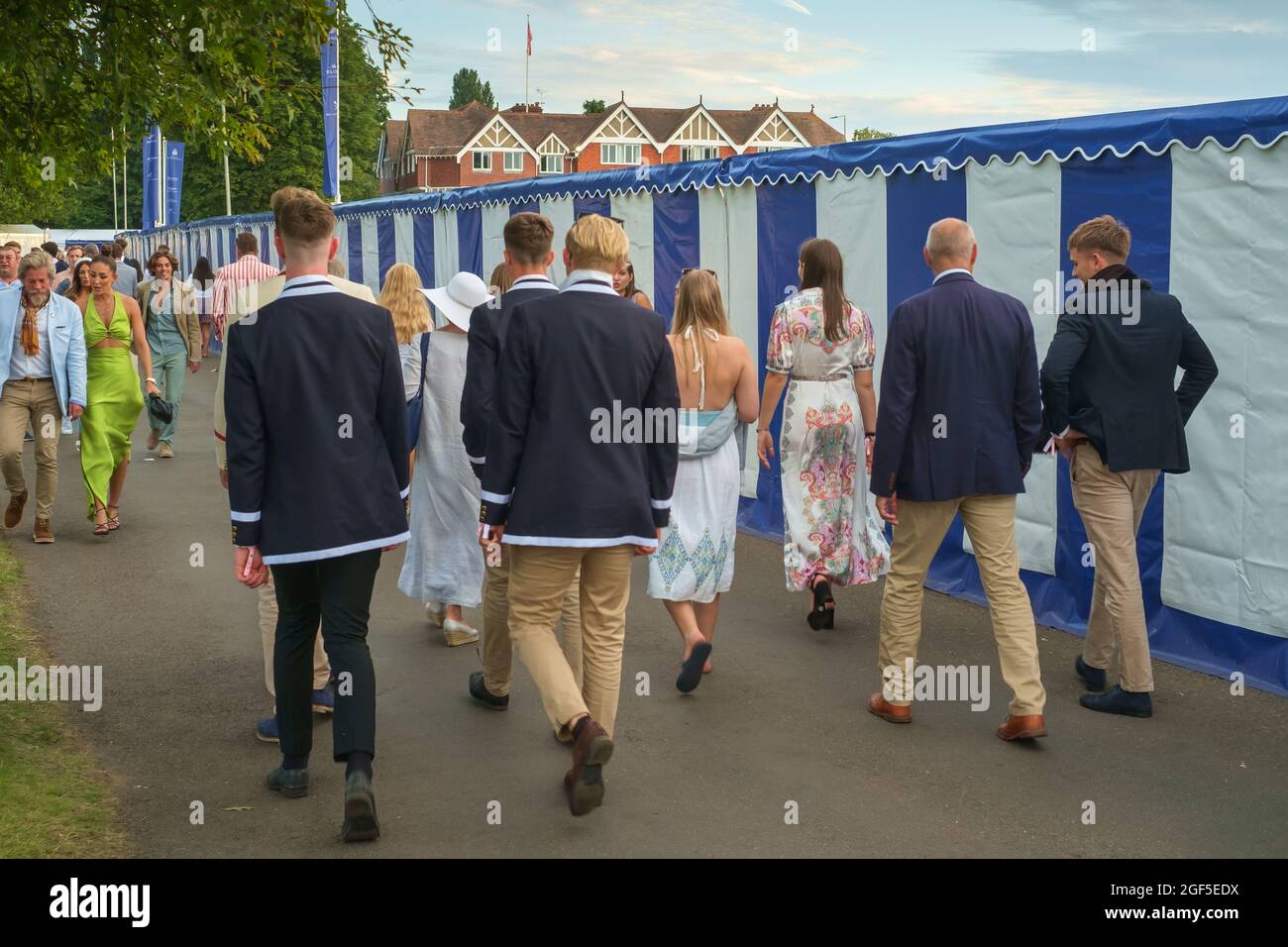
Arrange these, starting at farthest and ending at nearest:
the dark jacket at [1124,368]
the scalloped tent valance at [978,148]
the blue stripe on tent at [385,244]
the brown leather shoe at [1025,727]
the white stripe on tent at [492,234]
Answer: the blue stripe on tent at [385,244], the white stripe on tent at [492,234], the scalloped tent valance at [978,148], the dark jacket at [1124,368], the brown leather shoe at [1025,727]

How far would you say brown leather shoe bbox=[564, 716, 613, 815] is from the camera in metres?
4.68

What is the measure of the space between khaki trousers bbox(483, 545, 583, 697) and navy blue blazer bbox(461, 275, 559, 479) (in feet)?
1.65

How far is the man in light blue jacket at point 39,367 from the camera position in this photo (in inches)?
385

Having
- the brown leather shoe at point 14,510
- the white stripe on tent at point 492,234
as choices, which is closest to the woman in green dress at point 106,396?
the brown leather shoe at point 14,510

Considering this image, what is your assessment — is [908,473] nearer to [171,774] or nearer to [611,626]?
[611,626]

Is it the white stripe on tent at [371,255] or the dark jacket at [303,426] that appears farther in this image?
the white stripe on tent at [371,255]

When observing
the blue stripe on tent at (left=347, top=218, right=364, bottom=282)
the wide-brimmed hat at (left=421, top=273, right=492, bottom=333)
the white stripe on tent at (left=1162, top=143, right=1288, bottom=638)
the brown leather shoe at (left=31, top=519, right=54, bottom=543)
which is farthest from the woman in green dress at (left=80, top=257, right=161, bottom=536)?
the blue stripe on tent at (left=347, top=218, right=364, bottom=282)

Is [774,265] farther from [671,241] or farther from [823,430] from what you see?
[823,430]

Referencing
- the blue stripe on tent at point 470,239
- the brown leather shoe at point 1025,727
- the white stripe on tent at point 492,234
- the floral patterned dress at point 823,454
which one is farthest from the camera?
the blue stripe on tent at point 470,239

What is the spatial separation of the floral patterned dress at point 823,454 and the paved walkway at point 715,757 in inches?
15.7

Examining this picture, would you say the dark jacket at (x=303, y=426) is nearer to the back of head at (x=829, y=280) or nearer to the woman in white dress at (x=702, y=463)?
the woman in white dress at (x=702, y=463)

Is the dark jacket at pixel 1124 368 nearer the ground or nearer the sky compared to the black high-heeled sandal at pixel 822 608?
nearer the sky

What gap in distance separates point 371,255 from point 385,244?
21.9 inches
